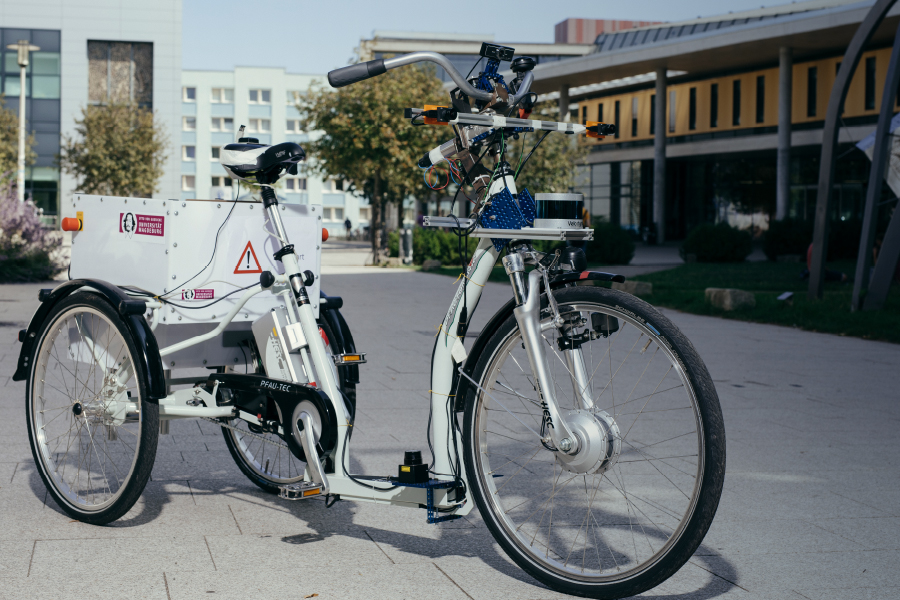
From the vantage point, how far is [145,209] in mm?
4023

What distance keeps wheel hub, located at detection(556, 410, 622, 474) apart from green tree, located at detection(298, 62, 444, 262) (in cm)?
2505

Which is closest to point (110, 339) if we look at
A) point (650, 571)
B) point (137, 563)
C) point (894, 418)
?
point (137, 563)

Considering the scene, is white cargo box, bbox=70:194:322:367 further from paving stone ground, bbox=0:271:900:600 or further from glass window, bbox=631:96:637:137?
glass window, bbox=631:96:637:137

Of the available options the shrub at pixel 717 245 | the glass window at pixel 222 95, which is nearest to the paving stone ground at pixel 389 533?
the shrub at pixel 717 245

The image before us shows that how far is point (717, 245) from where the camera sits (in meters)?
29.5

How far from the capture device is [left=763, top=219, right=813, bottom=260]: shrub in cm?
2967

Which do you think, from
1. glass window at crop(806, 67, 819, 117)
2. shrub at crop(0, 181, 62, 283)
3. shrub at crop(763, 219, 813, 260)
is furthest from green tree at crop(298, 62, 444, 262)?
glass window at crop(806, 67, 819, 117)

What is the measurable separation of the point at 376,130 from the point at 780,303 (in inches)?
637

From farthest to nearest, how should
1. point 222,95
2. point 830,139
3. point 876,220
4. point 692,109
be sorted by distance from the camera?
1. point 222,95
2. point 692,109
3. point 830,139
4. point 876,220

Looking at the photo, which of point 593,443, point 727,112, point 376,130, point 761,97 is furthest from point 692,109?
point 593,443

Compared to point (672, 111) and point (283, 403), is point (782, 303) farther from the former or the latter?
point (672, 111)

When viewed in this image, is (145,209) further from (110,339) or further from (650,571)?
(650,571)

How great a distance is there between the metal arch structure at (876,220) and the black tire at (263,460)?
10583 millimetres

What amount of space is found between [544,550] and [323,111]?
27505mm
